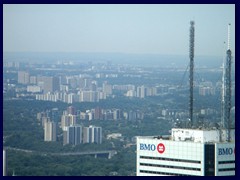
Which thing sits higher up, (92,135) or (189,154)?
(189,154)

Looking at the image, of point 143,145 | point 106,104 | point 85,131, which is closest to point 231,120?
point 143,145

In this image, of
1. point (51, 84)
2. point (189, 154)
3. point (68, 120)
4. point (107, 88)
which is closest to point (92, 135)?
point (68, 120)

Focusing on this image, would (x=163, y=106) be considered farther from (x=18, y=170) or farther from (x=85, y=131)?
(x=18, y=170)

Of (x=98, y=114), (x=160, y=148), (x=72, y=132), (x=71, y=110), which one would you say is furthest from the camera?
(x=71, y=110)

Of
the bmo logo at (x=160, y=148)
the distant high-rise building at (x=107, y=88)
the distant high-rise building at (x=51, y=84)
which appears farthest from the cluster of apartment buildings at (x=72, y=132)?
the bmo logo at (x=160, y=148)

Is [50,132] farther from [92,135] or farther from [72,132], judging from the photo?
[92,135]

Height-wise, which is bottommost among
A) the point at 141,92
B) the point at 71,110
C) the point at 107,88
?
the point at 71,110

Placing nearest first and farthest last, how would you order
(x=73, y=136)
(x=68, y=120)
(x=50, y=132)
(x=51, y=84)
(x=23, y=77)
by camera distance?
(x=73, y=136), (x=50, y=132), (x=68, y=120), (x=23, y=77), (x=51, y=84)

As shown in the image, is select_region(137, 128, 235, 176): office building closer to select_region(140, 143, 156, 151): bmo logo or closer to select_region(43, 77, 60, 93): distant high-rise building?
select_region(140, 143, 156, 151): bmo logo

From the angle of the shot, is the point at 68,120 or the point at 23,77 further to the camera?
the point at 23,77
